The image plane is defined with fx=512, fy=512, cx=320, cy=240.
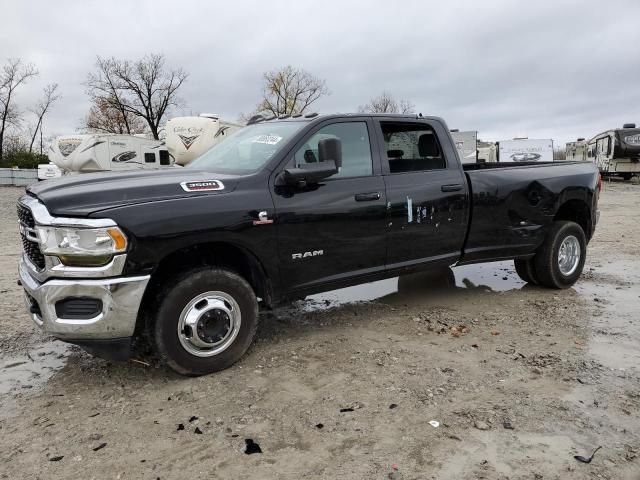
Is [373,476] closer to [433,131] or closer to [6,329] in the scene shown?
[433,131]

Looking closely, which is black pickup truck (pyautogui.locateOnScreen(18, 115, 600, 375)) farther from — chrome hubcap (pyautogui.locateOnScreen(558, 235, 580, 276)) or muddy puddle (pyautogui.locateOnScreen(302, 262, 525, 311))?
muddy puddle (pyautogui.locateOnScreen(302, 262, 525, 311))

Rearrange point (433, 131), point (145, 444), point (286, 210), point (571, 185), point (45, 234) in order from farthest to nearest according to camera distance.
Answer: point (571, 185)
point (433, 131)
point (286, 210)
point (45, 234)
point (145, 444)

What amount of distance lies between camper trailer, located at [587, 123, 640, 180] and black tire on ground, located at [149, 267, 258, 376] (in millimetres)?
25287

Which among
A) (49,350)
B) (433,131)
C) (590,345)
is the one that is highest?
(433,131)

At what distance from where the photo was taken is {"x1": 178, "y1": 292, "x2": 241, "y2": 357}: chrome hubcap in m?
3.50

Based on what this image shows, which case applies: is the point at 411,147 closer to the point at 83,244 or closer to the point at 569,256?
the point at 569,256

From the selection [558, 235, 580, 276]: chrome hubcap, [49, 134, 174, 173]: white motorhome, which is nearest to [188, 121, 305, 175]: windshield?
[558, 235, 580, 276]: chrome hubcap

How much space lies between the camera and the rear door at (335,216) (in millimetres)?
3910

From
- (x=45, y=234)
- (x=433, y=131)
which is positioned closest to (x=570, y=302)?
(x=433, y=131)

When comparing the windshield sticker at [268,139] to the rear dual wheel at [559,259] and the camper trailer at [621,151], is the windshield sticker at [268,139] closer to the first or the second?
the rear dual wheel at [559,259]

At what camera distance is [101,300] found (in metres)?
3.20

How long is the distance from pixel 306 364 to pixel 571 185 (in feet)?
12.6

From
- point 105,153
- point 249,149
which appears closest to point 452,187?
point 249,149

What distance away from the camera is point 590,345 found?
421cm
